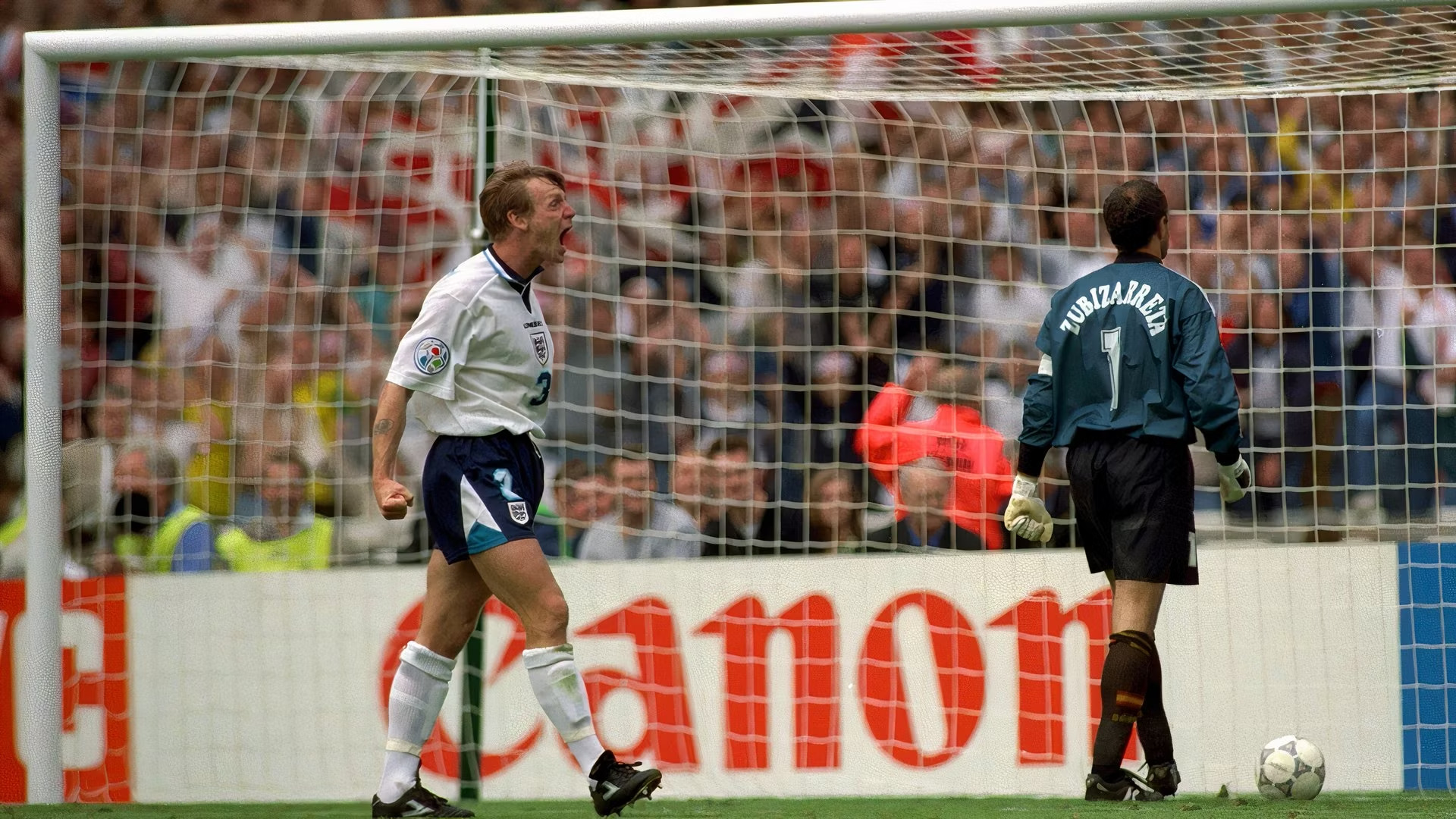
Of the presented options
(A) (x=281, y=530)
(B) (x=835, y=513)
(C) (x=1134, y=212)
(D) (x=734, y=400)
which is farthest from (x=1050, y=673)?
(A) (x=281, y=530)

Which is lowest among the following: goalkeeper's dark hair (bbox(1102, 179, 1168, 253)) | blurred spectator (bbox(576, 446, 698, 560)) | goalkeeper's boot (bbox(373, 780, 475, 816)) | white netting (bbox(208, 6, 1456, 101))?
goalkeeper's boot (bbox(373, 780, 475, 816))

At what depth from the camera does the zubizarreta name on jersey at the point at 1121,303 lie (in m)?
4.49

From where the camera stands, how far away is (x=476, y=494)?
13.3 feet

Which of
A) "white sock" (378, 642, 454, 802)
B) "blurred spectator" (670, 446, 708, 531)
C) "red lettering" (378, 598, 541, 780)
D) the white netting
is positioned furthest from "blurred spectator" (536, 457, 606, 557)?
"white sock" (378, 642, 454, 802)

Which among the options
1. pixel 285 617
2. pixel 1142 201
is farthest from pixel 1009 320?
pixel 285 617

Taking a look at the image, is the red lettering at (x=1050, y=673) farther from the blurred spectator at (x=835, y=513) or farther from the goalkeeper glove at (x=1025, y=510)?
the goalkeeper glove at (x=1025, y=510)

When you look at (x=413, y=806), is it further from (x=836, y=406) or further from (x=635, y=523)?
(x=836, y=406)

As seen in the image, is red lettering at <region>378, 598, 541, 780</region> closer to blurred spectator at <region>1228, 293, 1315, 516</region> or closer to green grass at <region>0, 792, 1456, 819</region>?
green grass at <region>0, 792, 1456, 819</region>

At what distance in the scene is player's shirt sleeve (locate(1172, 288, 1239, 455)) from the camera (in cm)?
434

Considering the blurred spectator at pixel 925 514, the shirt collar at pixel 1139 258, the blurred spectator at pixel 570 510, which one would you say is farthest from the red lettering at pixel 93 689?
the shirt collar at pixel 1139 258

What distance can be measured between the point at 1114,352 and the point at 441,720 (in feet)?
9.73

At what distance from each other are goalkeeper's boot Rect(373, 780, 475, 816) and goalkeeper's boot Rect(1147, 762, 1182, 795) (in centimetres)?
184

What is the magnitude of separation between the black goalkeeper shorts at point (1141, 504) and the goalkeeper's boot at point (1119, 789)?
55 cm

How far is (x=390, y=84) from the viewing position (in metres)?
7.66
